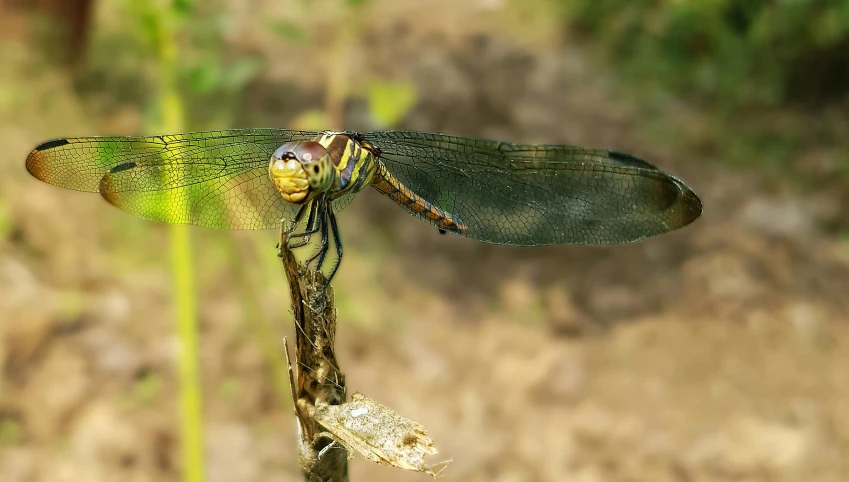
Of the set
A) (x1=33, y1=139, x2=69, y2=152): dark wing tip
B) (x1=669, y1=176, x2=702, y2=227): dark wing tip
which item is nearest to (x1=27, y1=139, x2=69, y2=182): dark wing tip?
(x1=33, y1=139, x2=69, y2=152): dark wing tip

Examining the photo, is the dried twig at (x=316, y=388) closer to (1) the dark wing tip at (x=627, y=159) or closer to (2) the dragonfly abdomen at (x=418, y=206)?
(2) the dragonfly abdomen at (x=418, y=206)


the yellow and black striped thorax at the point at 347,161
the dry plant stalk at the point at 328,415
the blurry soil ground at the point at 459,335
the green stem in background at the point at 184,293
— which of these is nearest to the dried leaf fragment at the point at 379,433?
the dry plant stalk at the point at 328,415

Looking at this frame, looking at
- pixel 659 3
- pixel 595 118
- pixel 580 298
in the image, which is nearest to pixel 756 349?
pixel 580 298

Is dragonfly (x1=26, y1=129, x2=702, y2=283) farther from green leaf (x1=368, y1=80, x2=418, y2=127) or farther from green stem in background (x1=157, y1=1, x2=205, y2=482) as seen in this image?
green leaf (x1=368, y1=80, x2=418, y2=127)

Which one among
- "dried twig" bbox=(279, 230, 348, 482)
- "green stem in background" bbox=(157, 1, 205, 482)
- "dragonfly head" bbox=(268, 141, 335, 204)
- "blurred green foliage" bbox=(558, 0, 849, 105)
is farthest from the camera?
"blurred green foliage" bbox=(558, 0, 849, 105)

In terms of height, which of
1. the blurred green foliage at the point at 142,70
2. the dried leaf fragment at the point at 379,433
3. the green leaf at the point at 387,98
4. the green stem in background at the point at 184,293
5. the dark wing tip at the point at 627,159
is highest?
the blurred green foliage at the point at 142,70

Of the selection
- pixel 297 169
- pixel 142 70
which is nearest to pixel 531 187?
pixel 297 169

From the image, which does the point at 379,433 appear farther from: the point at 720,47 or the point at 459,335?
the point at 720,47
